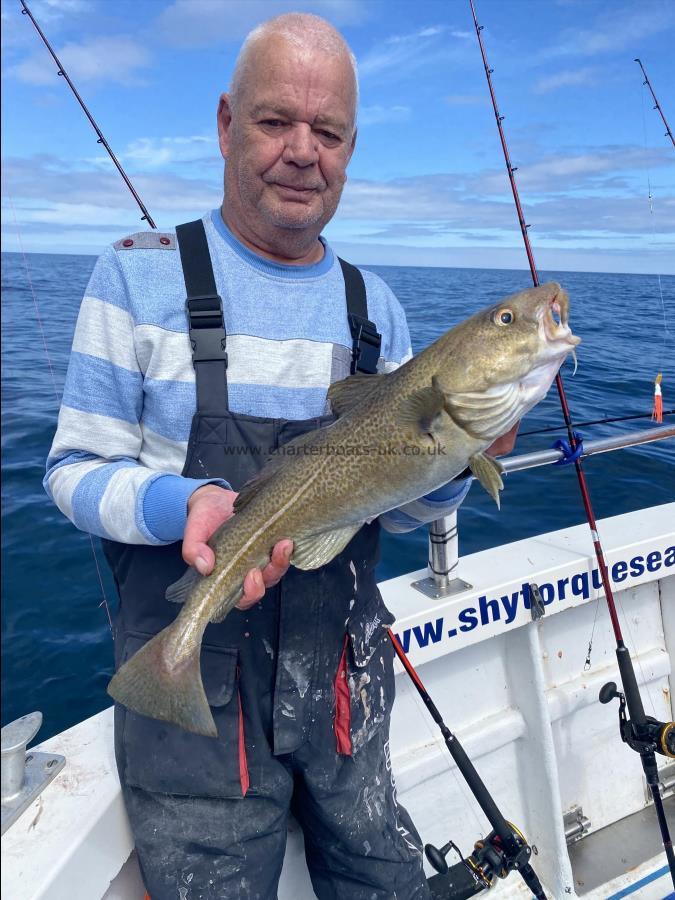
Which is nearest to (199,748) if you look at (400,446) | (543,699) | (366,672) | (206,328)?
(366,672)

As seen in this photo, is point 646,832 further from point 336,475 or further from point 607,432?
point 607,432

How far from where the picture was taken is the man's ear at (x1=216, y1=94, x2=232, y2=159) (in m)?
2.67

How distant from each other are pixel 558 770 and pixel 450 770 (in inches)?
33.1

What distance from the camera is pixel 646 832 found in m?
4.18

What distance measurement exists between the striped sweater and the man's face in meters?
0.21

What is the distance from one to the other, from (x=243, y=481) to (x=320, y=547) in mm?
388

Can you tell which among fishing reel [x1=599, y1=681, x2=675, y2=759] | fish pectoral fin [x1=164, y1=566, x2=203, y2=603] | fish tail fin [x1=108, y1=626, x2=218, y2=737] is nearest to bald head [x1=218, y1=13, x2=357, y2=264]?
fish pectoral fin [x1=164, y1=566, x2=203, y2=603]

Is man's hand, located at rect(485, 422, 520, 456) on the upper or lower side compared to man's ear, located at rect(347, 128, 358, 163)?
lower

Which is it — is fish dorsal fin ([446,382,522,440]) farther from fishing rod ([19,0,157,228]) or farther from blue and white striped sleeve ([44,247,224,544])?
fishing rod ([19,0,157,228])

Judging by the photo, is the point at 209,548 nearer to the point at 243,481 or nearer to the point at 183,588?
the point at 183,588

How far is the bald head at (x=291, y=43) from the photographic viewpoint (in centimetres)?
244

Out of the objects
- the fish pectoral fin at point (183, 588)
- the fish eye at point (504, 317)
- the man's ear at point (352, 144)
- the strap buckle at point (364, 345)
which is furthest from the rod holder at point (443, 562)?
the man's ear at point (352, 144)

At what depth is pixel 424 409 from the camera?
2334mm

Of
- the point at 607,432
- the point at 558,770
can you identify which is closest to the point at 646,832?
the point at 558,770
